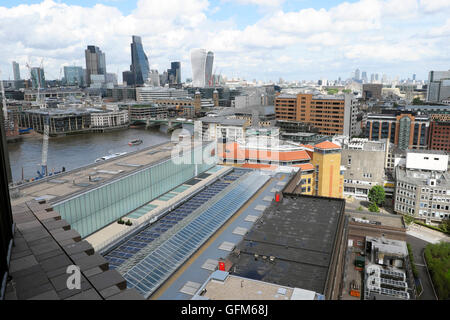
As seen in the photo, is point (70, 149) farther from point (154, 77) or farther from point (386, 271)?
point (154, 77)

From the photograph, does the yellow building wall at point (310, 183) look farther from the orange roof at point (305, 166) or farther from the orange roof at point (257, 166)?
the orange roof at point (257, 166)

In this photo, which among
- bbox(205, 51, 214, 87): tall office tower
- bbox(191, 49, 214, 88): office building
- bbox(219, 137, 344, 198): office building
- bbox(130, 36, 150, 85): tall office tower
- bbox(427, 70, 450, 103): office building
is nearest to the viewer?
bbox(219, 137, 344, 198): office building

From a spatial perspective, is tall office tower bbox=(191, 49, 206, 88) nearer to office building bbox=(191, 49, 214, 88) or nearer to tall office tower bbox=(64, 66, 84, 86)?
office building bbox=(191, 49, 214, 88)

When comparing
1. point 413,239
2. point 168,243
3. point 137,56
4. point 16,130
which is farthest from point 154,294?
point 137,56

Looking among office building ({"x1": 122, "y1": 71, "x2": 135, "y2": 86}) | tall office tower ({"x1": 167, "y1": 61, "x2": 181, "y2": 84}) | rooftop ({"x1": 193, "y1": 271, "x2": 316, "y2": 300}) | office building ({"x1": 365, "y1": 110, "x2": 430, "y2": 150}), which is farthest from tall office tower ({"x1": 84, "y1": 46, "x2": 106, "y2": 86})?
rooftop ({"x1": 193, "y1": 271, "x2": 316, "y2": 300})

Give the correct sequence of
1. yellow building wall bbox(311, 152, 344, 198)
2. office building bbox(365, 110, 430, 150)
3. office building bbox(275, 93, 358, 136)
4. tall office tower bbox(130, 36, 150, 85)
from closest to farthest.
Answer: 1. yellow building wall bbox(311, 152, 344, 198)
2. office building bbox(365, 110, 430, 150)
3. office building bbox(275, 93, 358, 136)
4. tall office tower bbox(130, 36, 150, 85)

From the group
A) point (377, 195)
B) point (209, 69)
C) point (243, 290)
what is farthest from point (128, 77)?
point (243, 290)

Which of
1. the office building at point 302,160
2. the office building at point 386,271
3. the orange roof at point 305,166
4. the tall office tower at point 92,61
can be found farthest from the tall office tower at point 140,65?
the office building at point 386,271
